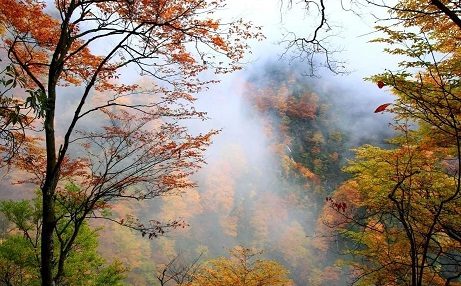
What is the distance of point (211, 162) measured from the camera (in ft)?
103

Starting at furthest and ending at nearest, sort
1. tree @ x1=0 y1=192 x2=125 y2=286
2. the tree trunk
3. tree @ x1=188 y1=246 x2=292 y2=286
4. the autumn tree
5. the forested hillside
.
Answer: the forested hillside < tree @ x1=188 y1=246 x2=292 y2=286 < tree @ x1=0 y1=192 x2=125 y2=286 < the autumn tree < the tree trunk

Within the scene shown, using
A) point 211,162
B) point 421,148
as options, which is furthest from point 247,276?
point 211,162

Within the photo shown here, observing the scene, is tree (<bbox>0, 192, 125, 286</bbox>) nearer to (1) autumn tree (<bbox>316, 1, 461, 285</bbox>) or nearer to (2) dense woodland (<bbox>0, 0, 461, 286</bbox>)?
(2) dense woodland (<bbox>0, 0, 461, 286</bbox>)

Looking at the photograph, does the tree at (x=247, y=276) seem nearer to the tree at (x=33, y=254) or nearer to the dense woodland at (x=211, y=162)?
the dense woodland at (x=211, y=162)

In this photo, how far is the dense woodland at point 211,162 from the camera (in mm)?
3512

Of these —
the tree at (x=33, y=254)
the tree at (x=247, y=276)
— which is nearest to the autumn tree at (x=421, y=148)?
the tree at (x=247, y=276)

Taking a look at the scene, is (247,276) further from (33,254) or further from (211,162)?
(211,162)

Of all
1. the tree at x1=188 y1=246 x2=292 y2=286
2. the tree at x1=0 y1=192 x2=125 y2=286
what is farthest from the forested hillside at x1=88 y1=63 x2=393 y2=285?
the tree at x1=188 y1=246 x2=292 y2=286

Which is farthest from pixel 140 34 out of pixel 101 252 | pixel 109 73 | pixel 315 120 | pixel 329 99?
pixel 329 99

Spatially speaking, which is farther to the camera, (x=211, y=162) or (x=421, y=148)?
(x=211, y=162)

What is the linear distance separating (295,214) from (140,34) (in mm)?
27678

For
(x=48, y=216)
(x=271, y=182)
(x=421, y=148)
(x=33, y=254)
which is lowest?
(x=48, y=216)

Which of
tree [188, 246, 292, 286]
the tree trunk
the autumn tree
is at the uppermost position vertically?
the autumn tree

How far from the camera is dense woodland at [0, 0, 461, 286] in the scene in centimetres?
351
